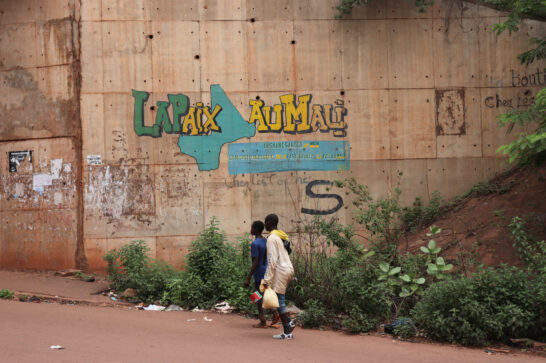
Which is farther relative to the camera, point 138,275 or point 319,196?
point 319,196

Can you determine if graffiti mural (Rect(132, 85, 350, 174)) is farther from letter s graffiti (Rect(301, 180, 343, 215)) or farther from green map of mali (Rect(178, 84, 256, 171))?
letter s graffiti (Rect(301, 180, 343, 215))

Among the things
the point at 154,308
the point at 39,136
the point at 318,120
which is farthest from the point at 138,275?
the point at 318,120

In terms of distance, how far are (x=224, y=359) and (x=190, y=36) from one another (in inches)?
333

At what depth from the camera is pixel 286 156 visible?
39.7ft

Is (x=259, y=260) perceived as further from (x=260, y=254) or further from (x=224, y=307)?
(x=224, y=307)

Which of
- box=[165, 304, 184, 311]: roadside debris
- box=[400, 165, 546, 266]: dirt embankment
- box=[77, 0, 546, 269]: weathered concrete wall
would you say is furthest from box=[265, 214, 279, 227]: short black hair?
box=[77, 0, 546, 269]: weathered concrete wall

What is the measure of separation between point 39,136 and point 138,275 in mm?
4609

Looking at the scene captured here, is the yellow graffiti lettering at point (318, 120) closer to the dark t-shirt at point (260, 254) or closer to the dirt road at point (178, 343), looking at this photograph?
the dark t-shirt at point (260, 254)

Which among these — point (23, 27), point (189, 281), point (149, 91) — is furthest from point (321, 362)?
point (23, 27)

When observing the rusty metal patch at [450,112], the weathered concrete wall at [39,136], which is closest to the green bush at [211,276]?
the weathered concrete wall at [39,136]

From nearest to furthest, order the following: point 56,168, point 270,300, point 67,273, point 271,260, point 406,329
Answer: point 270,300
point 271,260
point 406,329
point 67,273
point 56,168

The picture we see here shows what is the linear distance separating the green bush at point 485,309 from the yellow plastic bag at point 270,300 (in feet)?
7.06

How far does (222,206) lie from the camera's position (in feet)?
39.3

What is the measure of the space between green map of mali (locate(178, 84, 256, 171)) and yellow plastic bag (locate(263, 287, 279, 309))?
586 centimetres
